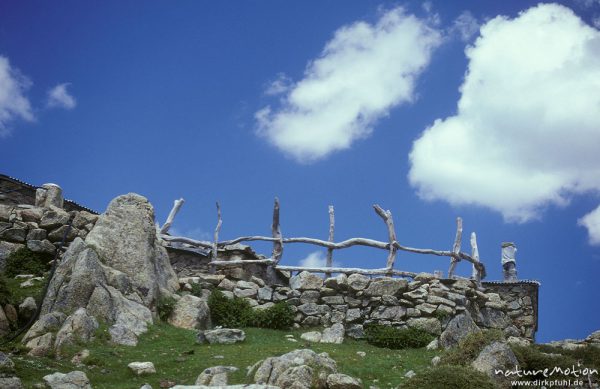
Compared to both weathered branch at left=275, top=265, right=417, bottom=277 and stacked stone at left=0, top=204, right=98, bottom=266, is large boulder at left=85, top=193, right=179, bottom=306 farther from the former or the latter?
weathered branch at left=275, top=265, right=417, bottom=277

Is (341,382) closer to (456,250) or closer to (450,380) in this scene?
(450,380)

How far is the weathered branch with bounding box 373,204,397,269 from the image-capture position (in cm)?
2918

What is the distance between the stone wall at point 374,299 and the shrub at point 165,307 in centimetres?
273

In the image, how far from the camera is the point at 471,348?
15.2 m

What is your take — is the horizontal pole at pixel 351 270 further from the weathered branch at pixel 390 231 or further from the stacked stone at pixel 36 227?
the stacked stone at pixel 36 227

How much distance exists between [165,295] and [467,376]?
46.6 feet

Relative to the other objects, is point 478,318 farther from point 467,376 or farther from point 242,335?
point 467,376

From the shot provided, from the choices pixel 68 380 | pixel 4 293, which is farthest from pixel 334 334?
pixel 4 293

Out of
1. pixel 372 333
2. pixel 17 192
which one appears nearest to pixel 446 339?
pixel 372 333

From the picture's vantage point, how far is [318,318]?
84.4ft

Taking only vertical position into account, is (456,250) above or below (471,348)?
above

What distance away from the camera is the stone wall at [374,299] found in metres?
25.0

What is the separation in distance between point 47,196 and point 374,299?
16.6m

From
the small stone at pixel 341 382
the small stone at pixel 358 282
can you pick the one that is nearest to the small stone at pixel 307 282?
the small stone at pixel 358 282
